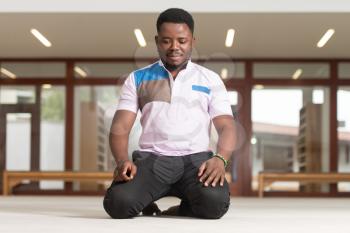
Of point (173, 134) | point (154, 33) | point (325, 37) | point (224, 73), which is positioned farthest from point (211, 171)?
point (224, 73)

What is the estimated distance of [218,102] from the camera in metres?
3.53

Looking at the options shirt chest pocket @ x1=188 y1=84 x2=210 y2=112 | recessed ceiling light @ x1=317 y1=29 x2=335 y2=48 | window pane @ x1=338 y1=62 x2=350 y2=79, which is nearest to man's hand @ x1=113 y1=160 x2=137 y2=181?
shirt chest pocket @ x1=188 y1=84 x2=210 y2=112

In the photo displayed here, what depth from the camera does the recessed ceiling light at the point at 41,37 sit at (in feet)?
27.1

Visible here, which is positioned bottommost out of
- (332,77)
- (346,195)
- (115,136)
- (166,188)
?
(346,195)

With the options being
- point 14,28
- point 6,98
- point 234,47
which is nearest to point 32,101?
point 6,98

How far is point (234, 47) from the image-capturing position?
30.3 feet

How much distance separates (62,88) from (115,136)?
6914 millimetres

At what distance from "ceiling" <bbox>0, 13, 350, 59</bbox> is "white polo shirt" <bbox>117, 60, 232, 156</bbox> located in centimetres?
385

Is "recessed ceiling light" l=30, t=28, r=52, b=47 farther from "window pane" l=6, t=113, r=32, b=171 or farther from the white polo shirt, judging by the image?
the white polo shirt

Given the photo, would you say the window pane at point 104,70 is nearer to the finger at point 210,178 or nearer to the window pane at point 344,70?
the window pane at point 344,70

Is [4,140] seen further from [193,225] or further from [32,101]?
[193,225]

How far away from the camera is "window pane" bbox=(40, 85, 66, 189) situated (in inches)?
395
